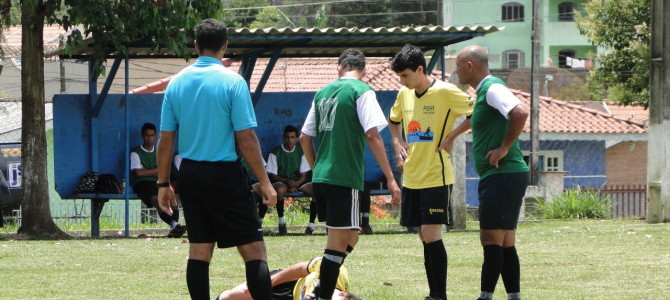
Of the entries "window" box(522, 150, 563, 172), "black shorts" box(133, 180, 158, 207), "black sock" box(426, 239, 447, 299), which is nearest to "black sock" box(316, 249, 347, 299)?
"black sock" box(426, 239, 447, 299)

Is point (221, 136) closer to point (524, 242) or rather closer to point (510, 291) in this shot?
point (510, 291)

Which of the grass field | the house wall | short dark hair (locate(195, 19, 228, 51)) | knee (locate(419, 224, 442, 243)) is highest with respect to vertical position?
the house wall

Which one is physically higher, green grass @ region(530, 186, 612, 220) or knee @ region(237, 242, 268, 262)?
knee @ region(237, 242, 268, 262)

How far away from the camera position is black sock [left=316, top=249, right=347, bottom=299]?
772 centimetres

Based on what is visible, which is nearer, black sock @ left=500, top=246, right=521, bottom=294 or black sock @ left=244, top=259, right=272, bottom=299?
black sock @ left=244, top=259, right=272, bottom=299

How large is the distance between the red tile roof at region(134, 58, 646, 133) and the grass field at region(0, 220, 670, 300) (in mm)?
15985

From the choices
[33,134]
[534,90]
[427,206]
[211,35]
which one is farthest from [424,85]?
[534,90]

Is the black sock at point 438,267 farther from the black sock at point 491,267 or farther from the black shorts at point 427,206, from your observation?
the black sock at point 491,267

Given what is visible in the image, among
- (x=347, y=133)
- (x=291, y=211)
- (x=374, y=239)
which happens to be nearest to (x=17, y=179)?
(x=291, y=211)

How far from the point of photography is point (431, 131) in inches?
344

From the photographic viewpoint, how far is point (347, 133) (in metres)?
7.96

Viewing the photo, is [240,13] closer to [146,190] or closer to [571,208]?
[571,208]

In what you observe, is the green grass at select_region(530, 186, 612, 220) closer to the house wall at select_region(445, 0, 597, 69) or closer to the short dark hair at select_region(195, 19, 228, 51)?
the short dark hair at select_region(195, 19, 228, 51)

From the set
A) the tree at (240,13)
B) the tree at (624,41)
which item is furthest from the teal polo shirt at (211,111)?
the tree at (240,13)
